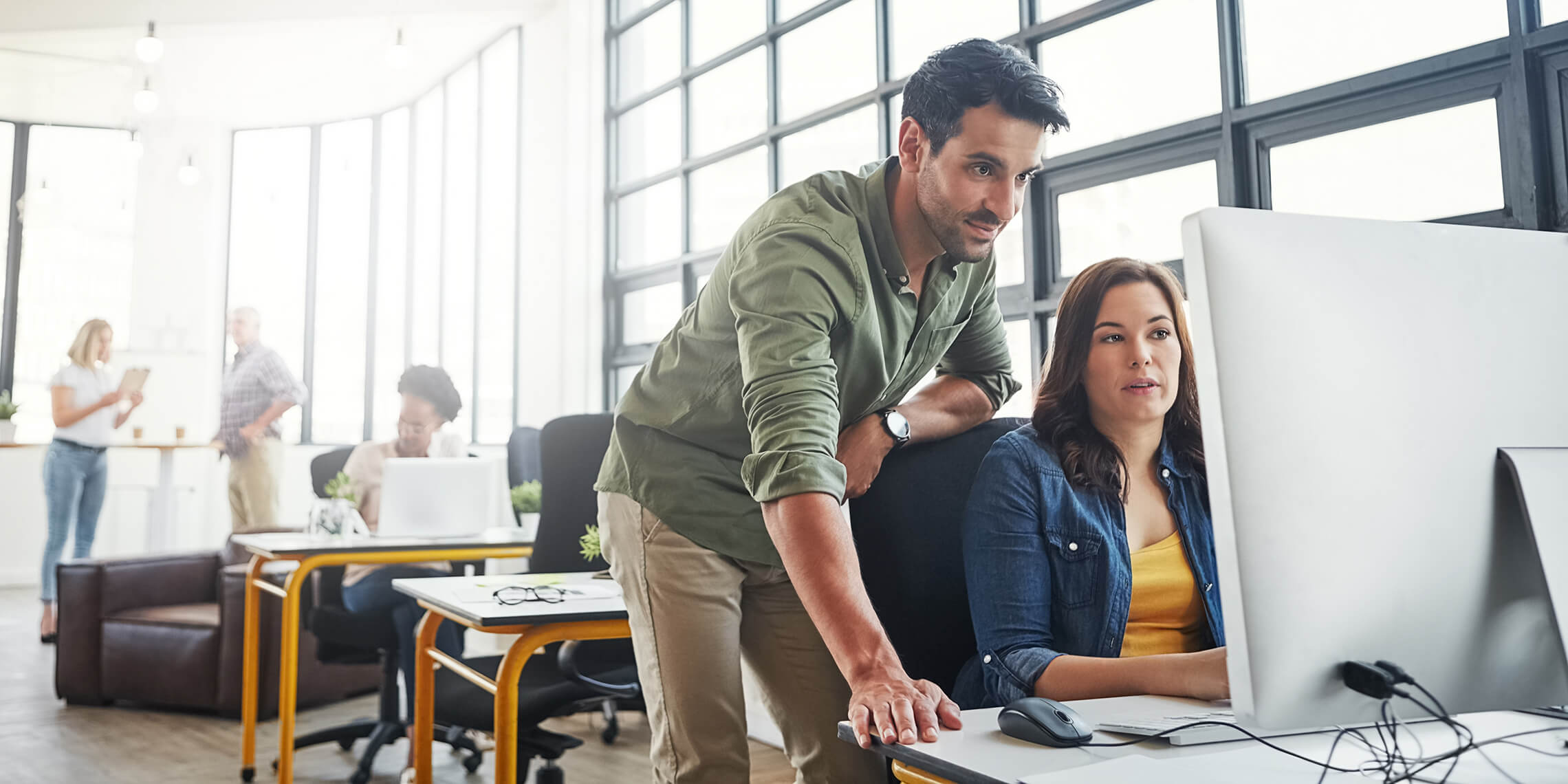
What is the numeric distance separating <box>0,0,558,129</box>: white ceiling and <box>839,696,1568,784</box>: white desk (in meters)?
5.16

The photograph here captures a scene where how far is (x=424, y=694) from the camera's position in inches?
85.2

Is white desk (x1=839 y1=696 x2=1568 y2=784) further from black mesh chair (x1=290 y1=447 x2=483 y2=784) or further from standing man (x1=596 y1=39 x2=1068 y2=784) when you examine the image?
black mesh chair (x1=290 y1=447 x2=483 y2=784)

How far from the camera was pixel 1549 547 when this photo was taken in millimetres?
727

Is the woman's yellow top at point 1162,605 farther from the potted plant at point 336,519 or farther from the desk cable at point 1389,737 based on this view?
the potted plant at point 336,519

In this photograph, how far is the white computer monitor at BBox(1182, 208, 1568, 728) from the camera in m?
0.68

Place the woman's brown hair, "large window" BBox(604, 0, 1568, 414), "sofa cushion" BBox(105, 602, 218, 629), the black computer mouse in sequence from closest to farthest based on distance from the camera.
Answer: the black computer mouse
the woman's brown hair
"large window" BBox(604, 0, 1568, 414)
"sofa cushion" BBox(105, 602, 218, 629)

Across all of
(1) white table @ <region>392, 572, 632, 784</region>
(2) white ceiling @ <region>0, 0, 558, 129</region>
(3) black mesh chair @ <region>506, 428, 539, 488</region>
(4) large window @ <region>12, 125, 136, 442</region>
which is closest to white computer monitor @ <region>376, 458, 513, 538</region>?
(3) black mesh chair @ <region>506, 428, 539, 488</region>

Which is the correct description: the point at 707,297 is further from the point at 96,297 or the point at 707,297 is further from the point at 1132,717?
the point at 96,297

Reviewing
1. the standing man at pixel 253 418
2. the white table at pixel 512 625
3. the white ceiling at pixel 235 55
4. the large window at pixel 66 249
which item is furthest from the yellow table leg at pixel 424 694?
the large window at pixel 66 249

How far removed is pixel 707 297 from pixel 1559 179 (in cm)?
155

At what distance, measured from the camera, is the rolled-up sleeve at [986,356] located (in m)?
1.58

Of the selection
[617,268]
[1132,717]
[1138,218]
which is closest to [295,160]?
[617,268]

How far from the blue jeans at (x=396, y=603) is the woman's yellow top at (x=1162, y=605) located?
213 centimetres

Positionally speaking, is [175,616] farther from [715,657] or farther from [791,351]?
[791,351]
